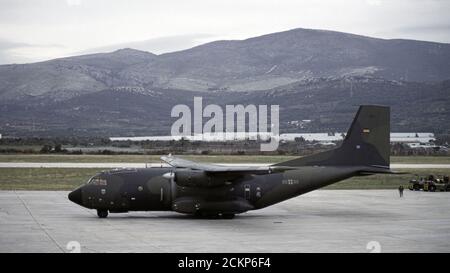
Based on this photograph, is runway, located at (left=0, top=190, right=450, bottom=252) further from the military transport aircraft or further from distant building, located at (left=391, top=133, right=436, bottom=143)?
distant building, located at (left=391, top=133, right=436, bottom=143)

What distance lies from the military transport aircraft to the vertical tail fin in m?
0.24

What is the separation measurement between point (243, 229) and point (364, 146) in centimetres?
946

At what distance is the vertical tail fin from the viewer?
36812 millimetres

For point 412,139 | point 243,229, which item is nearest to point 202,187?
point 243,229

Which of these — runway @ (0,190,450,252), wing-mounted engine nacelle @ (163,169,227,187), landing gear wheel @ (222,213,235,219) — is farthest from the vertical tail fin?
wing-mounted engine nacelle @ (163,169,227,187)

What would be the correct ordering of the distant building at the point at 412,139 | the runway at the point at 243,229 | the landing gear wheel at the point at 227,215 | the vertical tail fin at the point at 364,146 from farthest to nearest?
the distant building at the point at 412,139, the vertical tail fin at the point at 364,146, the landing gear wheel at the point at 227,215, the runway at the point at 243,229

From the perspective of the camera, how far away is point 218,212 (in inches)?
Result: 1377

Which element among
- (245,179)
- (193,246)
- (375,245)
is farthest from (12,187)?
(375,245)

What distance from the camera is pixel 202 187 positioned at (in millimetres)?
34500

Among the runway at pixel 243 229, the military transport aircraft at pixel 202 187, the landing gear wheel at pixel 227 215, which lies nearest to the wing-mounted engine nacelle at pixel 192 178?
the military transport aircraft at pixel 202 187

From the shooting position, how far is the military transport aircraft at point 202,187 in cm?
3431

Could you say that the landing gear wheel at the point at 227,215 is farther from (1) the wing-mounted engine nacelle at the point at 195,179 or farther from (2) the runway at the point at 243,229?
(1) the wing-mounted engine nacelle at the point at 195,179

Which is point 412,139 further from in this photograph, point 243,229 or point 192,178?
point 243,229

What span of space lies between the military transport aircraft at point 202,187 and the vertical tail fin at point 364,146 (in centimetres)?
24
